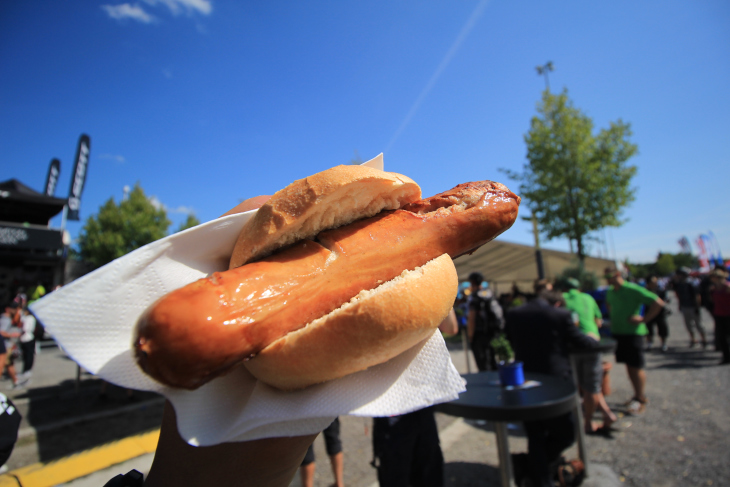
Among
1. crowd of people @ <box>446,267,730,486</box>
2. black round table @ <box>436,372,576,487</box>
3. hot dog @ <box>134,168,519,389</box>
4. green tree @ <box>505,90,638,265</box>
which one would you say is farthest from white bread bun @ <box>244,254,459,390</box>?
green tree @ <box>505,90,638,265</box>

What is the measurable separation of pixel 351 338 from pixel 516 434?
5.32m

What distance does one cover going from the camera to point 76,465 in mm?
2111

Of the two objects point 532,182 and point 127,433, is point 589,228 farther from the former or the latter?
point 127,433

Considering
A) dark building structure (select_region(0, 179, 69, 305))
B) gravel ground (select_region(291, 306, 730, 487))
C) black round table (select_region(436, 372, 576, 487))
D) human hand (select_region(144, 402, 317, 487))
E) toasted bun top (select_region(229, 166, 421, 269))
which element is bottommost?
gravel ground (select_region(291, 306, 730, 487))

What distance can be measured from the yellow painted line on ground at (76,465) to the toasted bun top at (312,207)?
1.47 metres

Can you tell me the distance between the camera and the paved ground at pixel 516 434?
3984mm

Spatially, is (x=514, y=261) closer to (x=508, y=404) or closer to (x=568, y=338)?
(x=568, y=338)

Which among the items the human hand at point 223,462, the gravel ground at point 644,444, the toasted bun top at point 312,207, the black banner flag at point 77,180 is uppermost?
the black banner flag at point 77,180

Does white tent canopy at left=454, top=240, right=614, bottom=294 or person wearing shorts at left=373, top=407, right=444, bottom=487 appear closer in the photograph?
person wearing shorts at left=373, top=407, right=444, bottom=487

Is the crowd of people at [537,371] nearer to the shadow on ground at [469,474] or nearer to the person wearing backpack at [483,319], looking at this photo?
the person wearing backpack at [483,319]

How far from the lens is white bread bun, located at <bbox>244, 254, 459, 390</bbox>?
42.1 inches

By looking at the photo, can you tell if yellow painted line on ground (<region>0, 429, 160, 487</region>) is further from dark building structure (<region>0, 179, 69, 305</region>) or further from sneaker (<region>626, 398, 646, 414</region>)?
dark building structure (<region>0, 179, 69, 305</region>)

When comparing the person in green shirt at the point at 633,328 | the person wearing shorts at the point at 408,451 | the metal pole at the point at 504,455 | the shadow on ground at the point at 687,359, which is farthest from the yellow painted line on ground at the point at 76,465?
the shadow on ground at the point at 687,359

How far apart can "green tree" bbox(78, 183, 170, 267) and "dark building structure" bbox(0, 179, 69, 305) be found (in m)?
4.36
